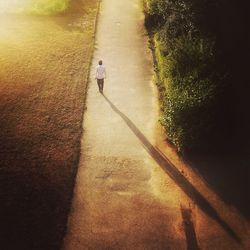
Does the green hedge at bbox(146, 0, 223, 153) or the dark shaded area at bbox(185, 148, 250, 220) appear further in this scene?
the green hedge at bbox(146, 0, 223, 153)

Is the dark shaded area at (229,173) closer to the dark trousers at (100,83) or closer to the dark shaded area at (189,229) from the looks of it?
the dark shaded area at (189,229)

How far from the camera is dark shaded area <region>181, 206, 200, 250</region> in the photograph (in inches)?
354

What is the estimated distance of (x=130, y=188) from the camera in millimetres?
10289

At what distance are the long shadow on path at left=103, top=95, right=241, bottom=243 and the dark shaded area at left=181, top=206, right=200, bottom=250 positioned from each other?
0.46 metres

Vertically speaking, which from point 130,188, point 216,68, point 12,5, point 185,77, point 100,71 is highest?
point 12,5

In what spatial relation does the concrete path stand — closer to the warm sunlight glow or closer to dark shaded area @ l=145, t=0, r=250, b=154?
dark shaded area @ l=145, t=0, r=250, b=154

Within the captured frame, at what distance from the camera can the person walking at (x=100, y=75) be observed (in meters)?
13.4

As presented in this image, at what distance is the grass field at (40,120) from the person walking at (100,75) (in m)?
0.68

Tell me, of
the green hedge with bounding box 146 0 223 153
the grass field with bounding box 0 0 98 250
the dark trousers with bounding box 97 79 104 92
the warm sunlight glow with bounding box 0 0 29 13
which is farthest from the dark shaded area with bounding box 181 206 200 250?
the warm sunlight glow with bounding box 0 0 29 13

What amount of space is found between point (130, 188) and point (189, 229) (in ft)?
6.75

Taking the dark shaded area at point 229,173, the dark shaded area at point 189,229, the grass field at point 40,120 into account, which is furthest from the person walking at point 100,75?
the dark shaded area at point 189,229

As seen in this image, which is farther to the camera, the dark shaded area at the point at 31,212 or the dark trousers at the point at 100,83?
the dark trousers at the point at 100,83

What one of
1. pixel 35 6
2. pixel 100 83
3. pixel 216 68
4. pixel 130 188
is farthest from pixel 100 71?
pixel 35 6

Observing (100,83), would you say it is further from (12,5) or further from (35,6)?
(12,5)
